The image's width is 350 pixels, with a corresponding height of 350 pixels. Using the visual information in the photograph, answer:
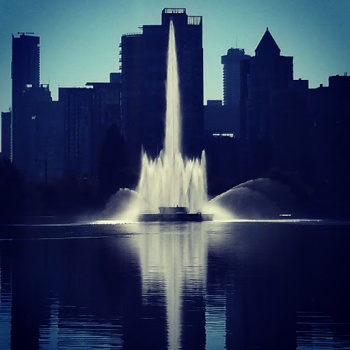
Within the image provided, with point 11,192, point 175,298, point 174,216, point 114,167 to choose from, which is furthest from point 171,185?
point 175,298

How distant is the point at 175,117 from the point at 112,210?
1431 cm

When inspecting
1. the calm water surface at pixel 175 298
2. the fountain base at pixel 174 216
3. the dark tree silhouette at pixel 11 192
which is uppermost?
the dark tree silhouette at pixel 11 192

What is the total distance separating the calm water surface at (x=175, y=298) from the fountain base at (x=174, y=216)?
52.0m

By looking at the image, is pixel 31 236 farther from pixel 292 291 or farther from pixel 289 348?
pixel 289 348

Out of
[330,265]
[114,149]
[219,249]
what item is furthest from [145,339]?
[114,149]

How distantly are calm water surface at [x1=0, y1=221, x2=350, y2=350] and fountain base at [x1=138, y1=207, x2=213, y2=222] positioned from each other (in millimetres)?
51971

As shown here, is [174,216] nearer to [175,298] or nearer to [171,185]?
[171,185]

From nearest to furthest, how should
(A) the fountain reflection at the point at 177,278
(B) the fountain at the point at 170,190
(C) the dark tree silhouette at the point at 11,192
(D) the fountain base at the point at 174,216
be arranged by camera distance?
(A) the fountain reflection at the point at 177,278
(D) the fountain base at the point at 174,216
(B) the fountain at the point at 170,190
(C) the dark tree silhouette at the point at 11,192

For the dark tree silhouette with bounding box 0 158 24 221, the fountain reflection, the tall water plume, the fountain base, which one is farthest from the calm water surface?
the dark tree silhouette with bounding box 0 158 24 221

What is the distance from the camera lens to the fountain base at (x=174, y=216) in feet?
365

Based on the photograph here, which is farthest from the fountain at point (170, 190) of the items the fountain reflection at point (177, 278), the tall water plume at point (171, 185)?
the fountain reflection at point (177, 278)

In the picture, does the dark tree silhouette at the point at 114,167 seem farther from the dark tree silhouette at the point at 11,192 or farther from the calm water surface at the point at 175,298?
the calm water surface at the point at 175,298

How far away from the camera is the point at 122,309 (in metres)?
31.8

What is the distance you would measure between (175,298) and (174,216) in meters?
79.7
